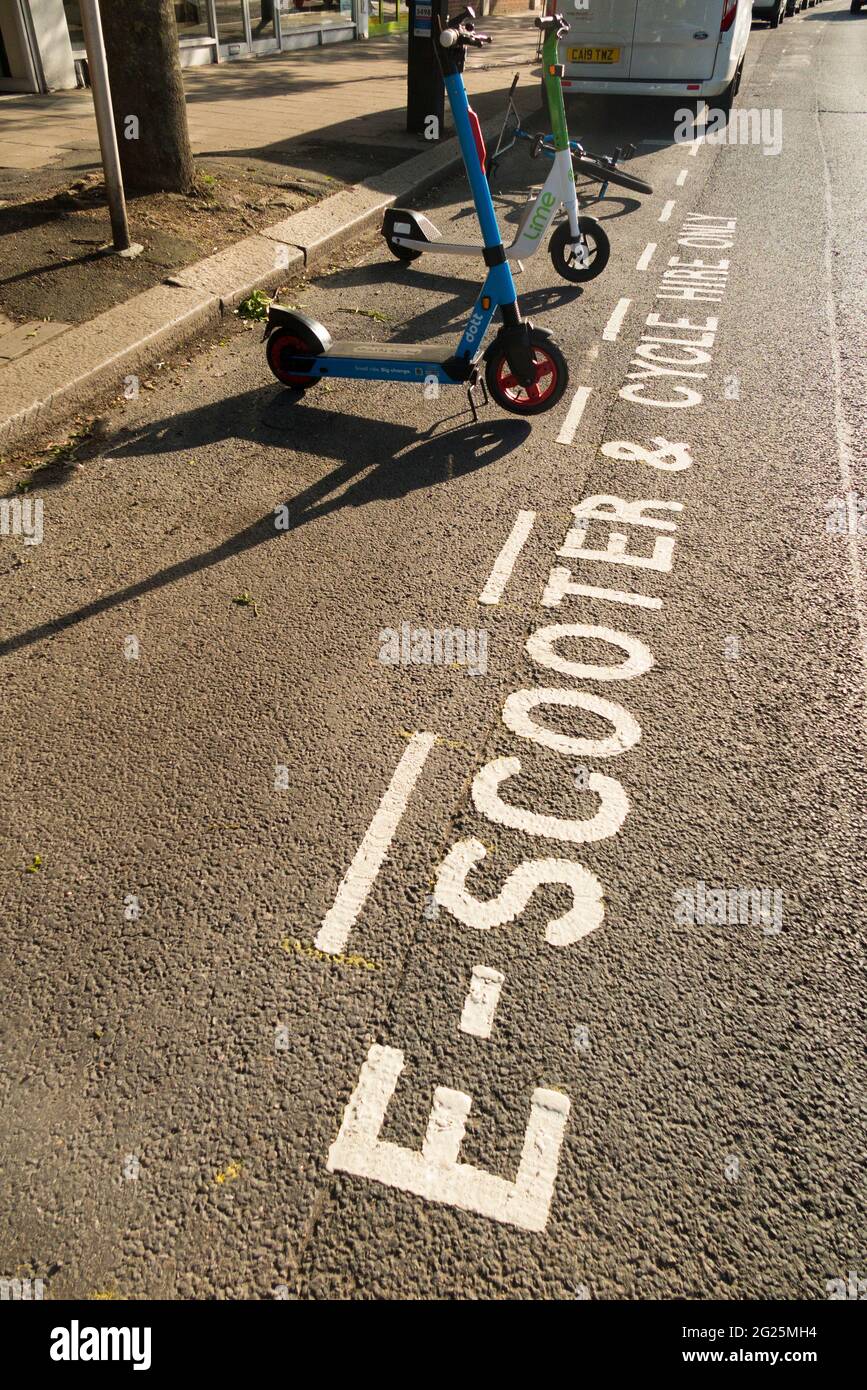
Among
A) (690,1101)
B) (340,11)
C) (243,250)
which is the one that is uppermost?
(340,11)

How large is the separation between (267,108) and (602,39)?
169 inches

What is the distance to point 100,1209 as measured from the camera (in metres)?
2.06

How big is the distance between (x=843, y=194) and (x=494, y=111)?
6.03 meters

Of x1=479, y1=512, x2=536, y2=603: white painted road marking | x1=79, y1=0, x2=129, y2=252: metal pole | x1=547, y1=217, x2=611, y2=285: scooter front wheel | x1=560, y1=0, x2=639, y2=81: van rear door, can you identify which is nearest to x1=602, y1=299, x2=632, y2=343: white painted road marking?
x1=547, y1=217, x2=611, y2=285: scooter front wheel

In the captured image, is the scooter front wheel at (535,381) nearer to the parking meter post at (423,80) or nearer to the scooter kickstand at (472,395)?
the scooter kickstand at (472,395)

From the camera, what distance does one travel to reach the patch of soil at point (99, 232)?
623 centimetres

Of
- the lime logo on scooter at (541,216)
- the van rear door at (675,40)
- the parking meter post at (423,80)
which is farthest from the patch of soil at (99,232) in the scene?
the van rear door at (675,40)

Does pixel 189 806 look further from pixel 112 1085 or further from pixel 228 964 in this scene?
pixel 112 1085

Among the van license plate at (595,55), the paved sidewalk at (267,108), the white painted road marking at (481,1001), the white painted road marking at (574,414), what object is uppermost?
the van license plate at (595,55)

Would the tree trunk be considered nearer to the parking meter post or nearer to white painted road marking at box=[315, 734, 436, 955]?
the parking meter post

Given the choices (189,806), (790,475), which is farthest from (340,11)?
(189,806)

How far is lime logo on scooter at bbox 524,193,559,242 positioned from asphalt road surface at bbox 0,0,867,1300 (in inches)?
70.4

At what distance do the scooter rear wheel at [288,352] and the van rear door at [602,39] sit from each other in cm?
920

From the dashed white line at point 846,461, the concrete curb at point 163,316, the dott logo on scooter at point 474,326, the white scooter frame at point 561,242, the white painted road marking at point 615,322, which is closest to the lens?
the dashed white line at point 846,461
